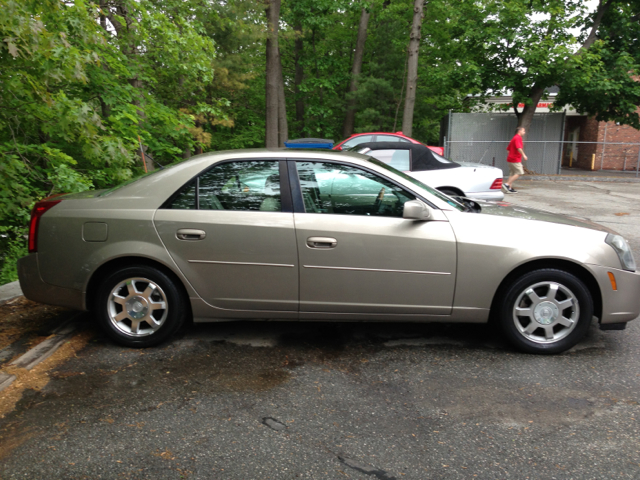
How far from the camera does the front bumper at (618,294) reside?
160 inches

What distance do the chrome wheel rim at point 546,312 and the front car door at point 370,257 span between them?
57 centimetres

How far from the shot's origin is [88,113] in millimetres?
5402

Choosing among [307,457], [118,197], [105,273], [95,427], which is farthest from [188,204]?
[307,457]

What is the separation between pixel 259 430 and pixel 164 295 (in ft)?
5.15

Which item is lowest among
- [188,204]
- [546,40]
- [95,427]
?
[95,427]

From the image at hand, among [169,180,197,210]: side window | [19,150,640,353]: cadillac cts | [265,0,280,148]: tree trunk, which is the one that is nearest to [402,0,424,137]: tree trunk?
[265,0,280,148]: tree trunk

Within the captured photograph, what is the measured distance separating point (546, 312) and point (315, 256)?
1.82 m

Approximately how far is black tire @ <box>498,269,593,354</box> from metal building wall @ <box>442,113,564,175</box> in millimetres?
19107

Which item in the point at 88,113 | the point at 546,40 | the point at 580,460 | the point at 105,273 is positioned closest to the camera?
the point at 580,460

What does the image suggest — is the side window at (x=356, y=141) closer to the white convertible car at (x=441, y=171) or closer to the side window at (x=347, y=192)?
the white convertible car at (x=441, y=171)

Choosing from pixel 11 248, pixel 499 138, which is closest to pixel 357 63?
pixel 499 138

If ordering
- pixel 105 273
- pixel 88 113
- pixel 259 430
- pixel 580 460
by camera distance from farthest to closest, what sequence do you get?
pixel 88 113 < pixel 105 273 < pixel 259 430 < pixel 580 460

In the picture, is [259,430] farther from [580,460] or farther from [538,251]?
[538,251]

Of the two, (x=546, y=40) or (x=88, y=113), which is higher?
(x=546, y=40)
